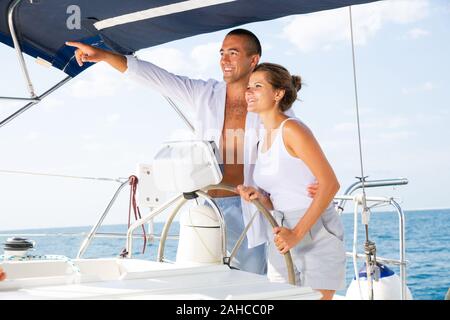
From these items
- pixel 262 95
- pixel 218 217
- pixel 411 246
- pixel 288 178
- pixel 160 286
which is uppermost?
pixel 262 95

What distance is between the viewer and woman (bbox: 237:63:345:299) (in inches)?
74.9

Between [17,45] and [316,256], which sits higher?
[17,45]

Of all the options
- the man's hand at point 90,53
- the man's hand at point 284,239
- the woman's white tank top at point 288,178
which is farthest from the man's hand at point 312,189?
the man's hand at point 90,53

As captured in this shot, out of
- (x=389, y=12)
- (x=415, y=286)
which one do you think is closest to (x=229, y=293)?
(x=415, y=286)

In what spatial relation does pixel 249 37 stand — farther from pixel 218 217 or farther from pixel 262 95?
pixel 218 217

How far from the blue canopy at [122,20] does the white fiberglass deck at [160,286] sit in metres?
1.27

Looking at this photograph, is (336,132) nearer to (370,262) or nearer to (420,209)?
(420,209)

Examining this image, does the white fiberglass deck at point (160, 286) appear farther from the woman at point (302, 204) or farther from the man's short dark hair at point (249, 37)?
Answer: the man's short dark hair at point (249, 37)

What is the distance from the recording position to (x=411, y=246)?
2498 cm

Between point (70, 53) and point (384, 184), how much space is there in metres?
1.48

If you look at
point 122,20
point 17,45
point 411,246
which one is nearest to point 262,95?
point 122,20

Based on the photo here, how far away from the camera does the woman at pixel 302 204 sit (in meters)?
1.90

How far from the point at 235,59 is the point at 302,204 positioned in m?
0.87
